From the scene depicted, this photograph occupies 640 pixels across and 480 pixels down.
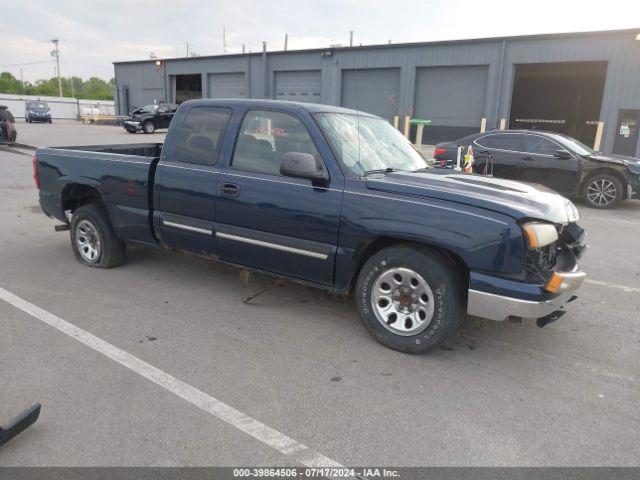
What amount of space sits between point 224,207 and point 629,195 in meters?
9.00

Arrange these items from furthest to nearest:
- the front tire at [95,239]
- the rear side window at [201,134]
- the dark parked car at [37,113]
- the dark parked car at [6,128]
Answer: the dark parked car at [37,113]
the dark parked car at [6,128]
the front tire at [95,239]
the rear side window at [201,134]

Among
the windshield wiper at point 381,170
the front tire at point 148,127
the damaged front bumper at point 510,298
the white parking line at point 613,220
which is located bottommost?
the white parking line at point 613,220

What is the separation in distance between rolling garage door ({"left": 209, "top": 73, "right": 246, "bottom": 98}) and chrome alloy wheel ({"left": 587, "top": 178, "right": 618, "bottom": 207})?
24451 mm

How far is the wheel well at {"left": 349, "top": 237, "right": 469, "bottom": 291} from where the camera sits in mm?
3652

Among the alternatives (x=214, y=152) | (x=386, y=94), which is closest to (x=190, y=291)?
(x=214, y=152)

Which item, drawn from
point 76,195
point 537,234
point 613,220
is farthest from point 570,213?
point 613,220

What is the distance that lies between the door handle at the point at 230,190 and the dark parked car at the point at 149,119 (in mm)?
26490

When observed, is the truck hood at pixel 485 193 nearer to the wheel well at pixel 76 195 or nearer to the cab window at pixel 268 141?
the cab window at pixel 268 141

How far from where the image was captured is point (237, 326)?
166 inches

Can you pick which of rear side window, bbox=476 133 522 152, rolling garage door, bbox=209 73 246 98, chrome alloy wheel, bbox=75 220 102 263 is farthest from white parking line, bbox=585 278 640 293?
rolling garage door, bbox=209 73 246 98

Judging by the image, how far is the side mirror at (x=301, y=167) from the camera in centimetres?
381

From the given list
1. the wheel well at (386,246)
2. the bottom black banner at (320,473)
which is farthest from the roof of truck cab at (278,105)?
the bottom black banner at (320,473)

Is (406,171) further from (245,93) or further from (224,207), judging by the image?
(245,93)

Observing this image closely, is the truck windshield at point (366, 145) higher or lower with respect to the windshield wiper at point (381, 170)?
higher
